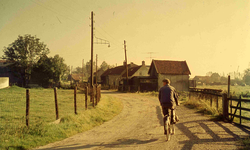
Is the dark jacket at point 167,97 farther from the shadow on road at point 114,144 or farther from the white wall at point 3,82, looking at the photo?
the white wall at point 3,82

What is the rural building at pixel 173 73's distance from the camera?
40344 millimetres

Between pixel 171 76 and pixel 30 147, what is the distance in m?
36.5

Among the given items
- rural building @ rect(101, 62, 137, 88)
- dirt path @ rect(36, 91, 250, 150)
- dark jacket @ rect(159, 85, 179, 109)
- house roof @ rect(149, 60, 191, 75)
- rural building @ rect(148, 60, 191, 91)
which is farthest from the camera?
rural building @ rect(101, 62, 137, 88)

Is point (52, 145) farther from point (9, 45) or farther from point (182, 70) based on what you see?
point (9, 45)

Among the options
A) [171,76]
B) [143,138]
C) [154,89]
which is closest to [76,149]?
[143,138]

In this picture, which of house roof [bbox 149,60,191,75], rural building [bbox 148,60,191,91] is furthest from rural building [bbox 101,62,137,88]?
house roof [bbox 149,60,191,75]

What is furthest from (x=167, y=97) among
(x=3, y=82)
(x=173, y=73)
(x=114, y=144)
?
(x=3, y=82)

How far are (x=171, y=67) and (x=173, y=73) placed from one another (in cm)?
A: 190

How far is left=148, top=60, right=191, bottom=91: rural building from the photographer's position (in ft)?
132

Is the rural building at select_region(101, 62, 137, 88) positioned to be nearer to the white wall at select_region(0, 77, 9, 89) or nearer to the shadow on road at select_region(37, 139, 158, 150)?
the white wall at select_region(0, 77, 9, 89)

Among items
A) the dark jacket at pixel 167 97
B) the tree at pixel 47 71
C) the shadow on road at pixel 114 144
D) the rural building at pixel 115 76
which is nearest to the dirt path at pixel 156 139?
the shadow on road at pixel 114 144

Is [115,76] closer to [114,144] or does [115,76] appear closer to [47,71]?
[47,71]

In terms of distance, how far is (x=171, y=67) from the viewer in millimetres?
42156

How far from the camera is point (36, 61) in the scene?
5106 cm
